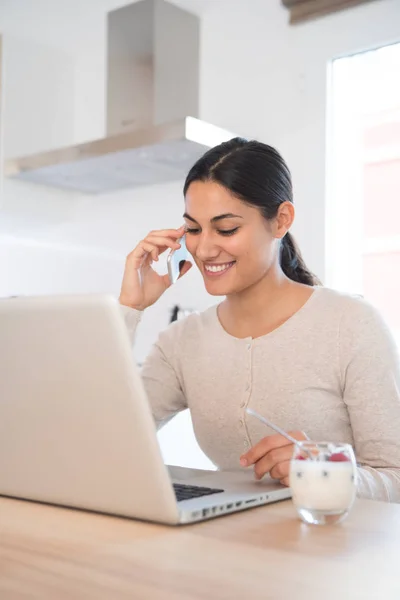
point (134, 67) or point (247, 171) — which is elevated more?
point (134, 67)

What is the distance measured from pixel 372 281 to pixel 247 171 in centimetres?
146

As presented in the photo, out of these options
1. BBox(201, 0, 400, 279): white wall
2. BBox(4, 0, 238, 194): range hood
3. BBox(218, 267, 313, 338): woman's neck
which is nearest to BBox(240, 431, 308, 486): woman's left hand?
BBox(218, 267, 313, 338): woman's neck

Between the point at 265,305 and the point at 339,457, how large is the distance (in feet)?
2.50

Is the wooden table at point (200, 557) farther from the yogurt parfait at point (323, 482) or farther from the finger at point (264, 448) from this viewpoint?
the finger at point (264, 448)

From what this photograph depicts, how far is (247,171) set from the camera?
160 centimetres

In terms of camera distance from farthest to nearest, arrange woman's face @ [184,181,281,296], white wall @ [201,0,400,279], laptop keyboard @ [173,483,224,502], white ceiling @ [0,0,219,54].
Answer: white ceiling @ [0,0,219,54] → white wall @ [201,0,400,279] → woman's face @ [184,181,281,296] → laptop keyboard @ [173,483,224,502]

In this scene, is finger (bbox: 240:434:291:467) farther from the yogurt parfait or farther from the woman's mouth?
the woman's mouth

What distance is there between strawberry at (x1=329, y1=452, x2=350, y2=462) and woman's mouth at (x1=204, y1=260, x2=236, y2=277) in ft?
2.46

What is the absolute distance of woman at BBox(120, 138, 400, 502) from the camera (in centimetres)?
149

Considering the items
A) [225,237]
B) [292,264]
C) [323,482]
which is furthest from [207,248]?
[323,482]

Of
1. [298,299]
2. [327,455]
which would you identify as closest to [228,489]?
[327,455]

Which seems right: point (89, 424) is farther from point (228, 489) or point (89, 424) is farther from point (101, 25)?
point (101, 25)

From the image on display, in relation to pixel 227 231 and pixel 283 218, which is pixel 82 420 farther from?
pixel 283 218

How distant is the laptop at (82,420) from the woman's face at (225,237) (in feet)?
2.16
